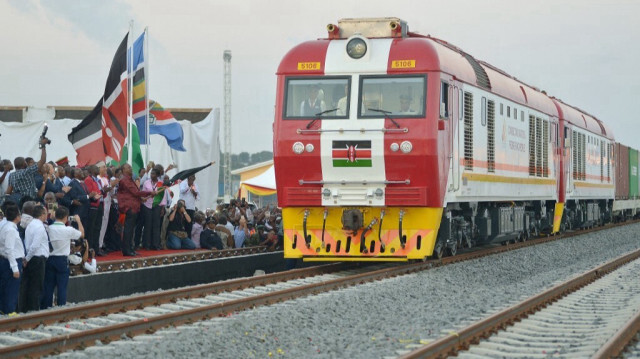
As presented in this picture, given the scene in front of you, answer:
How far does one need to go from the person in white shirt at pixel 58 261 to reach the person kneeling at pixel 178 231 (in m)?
6.85

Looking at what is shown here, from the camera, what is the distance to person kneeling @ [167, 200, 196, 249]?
18812 millimetres

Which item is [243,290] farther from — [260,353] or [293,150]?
[260,353]

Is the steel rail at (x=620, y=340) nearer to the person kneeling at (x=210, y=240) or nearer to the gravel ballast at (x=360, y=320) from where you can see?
the gravel ballast at (x=360, y=320)

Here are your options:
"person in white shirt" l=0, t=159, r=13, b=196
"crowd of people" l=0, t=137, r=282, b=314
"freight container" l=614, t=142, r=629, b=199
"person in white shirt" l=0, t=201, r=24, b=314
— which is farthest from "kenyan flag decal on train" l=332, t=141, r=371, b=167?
"freight container" l=614, t=142, r=629, b=199

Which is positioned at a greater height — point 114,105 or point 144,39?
point 144,39

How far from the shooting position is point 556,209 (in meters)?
25.7

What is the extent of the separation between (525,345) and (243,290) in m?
4.93

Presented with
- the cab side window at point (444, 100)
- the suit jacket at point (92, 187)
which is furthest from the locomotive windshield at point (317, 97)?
the suit jacket at point (92, 187)

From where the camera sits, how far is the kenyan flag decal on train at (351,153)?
14664mm

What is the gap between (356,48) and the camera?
49.7 feet

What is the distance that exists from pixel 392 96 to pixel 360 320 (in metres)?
5.37

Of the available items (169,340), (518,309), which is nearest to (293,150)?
(518,309)

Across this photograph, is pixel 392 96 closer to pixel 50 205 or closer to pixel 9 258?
pixel 50 205

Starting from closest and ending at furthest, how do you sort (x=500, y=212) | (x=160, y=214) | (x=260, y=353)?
(x=260, y=353), (x=160, y=214), (x=500, y=212)
